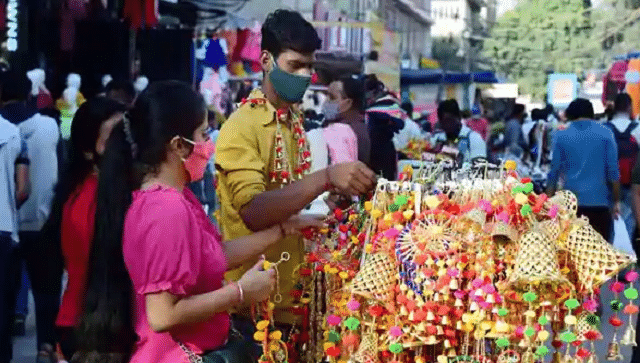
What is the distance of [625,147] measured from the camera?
12.7 meters

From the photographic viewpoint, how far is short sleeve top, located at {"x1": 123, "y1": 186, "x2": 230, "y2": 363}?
3.71m

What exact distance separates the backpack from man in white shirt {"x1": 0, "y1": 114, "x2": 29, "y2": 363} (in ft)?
21.5

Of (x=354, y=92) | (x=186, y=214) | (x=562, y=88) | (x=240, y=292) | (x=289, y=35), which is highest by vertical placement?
(x=289, y=35)

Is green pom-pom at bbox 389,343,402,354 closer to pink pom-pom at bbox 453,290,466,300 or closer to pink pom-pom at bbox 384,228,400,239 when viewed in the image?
pink pom-pom at bbox 453,290,466,300

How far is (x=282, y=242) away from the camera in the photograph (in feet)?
15.8

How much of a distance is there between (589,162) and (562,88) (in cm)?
2933

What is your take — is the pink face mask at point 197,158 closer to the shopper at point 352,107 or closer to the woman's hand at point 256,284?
the woman's hand at point 256,284

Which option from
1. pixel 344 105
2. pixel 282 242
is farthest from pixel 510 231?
pixel 344 105

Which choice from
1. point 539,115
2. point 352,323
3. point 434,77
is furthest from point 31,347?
point 434,77

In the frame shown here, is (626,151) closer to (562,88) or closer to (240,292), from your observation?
(240,292)

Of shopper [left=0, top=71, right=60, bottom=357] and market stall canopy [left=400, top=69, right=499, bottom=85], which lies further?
market stall canopy [left=400, top=69, right=499, bottom=85]

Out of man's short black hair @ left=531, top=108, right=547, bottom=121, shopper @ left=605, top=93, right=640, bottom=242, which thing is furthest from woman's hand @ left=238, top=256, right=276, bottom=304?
man's short black hair @ left=531, top=108, right=547, bottom=121

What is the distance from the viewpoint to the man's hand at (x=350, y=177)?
4.39 meters

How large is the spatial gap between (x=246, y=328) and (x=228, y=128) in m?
0.72
